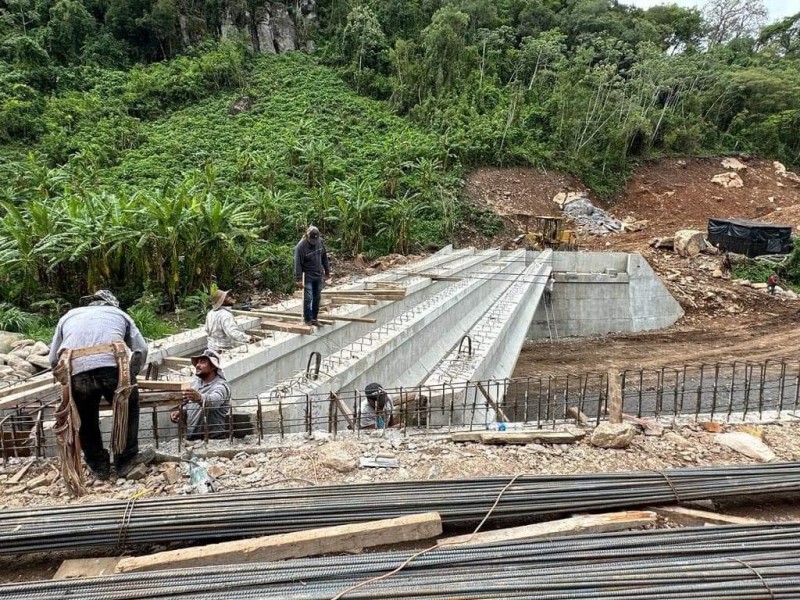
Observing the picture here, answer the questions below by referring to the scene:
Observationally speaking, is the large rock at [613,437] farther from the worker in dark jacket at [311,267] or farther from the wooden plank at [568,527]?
the worker in dark jacket at [311,267]

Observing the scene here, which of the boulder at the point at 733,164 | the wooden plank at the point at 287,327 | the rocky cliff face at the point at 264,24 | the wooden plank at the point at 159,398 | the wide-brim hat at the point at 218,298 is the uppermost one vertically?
the rocky cliff face at the point at 264,24

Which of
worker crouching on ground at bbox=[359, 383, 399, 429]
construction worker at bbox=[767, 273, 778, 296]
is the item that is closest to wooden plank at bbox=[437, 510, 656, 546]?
worker crouching on ground at bbox=[359, 383, 399, 429]

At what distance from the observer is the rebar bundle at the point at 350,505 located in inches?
107

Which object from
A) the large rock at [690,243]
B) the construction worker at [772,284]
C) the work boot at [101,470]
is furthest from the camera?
the large rock at [690,243]

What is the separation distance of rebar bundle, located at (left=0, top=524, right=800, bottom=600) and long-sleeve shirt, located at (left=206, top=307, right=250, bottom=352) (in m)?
3.44

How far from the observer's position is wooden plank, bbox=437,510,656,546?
2.83m

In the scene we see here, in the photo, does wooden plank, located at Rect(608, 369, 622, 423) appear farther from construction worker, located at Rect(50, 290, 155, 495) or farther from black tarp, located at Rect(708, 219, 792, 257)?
black tarp, located at Rect(708, 219, 792, 257)

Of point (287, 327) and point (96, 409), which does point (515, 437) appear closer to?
point (96, 409)

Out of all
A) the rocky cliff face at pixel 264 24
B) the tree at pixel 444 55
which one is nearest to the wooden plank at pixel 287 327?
the tree at pixel 444 55

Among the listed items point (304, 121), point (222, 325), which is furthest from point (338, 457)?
point (304, 121)

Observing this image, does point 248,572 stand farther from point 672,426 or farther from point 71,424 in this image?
point 672,426

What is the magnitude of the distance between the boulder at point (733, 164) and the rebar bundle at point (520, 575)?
37.1 meters

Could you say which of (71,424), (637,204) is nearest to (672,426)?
(71,424)

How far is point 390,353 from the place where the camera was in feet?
24.1
